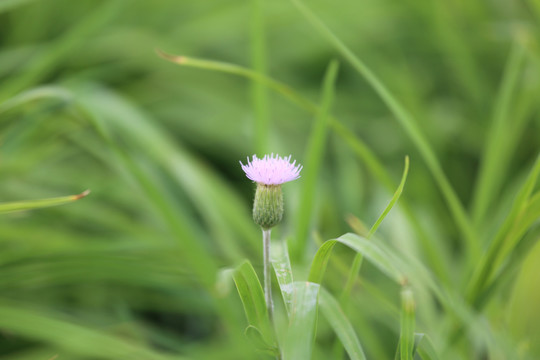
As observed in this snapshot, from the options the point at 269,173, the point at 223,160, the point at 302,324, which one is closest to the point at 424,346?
the point at 302,324

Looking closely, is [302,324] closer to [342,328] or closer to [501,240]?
[342,328]

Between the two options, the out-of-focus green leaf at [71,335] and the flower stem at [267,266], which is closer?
the flower stem at [267,266]

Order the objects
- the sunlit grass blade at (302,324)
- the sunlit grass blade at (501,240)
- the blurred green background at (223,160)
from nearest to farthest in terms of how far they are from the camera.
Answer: the sunlit grass blade at (302,324), the sunlit grass blade at (501,240), the blurred green background at (223,160)

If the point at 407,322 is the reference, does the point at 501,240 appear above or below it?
above

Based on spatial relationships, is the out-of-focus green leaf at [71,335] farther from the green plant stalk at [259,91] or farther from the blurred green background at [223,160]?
the green plant stalk at [259,91]

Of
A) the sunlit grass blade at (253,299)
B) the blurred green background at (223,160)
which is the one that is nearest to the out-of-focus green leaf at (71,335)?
the blurred green background at (223,160)

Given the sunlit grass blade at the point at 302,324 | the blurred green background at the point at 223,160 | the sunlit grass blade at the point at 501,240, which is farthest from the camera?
the blurred green background at the point at 223,160

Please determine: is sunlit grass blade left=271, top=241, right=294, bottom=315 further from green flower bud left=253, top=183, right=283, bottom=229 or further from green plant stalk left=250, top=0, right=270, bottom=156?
green plant stalk left=250, top=0, right=270, bottom=156
